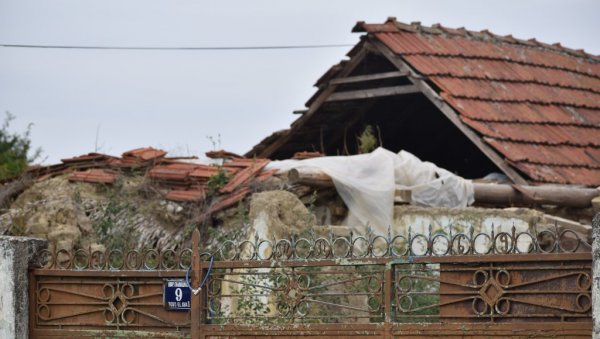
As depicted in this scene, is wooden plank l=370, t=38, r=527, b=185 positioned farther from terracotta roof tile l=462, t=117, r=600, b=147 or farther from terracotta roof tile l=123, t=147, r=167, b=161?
terracotta roof tile l=123, t=147, r=167, b=161

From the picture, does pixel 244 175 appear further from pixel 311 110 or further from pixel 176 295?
pixel 176 295

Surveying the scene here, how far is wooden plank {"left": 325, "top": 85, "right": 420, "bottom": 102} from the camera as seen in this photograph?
15727mm

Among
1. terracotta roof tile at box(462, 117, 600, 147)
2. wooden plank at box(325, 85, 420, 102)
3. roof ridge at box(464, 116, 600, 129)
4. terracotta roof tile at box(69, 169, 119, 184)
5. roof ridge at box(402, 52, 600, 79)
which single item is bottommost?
terracotta roof tile at box(69, 169, 119, 184)

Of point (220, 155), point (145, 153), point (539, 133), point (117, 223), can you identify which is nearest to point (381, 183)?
point (220, 155)

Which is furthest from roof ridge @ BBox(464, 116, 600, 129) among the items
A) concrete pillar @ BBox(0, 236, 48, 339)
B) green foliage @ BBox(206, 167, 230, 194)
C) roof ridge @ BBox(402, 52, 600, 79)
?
concrete pillar @ BBox(0, 236, 48, 339)

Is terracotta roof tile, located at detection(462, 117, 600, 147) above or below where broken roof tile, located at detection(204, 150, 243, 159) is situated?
above

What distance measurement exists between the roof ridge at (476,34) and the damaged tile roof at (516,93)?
2 centimetres

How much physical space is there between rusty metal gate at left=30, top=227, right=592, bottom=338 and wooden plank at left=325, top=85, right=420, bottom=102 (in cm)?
663

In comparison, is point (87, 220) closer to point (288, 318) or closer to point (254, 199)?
point (254, 199)

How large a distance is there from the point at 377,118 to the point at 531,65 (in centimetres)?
252

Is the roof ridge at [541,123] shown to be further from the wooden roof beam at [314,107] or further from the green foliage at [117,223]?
the green foliage at [117,223]

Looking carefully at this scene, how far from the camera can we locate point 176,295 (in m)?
8.50

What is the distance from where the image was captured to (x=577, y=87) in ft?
58.4

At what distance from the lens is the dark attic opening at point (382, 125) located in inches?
656
